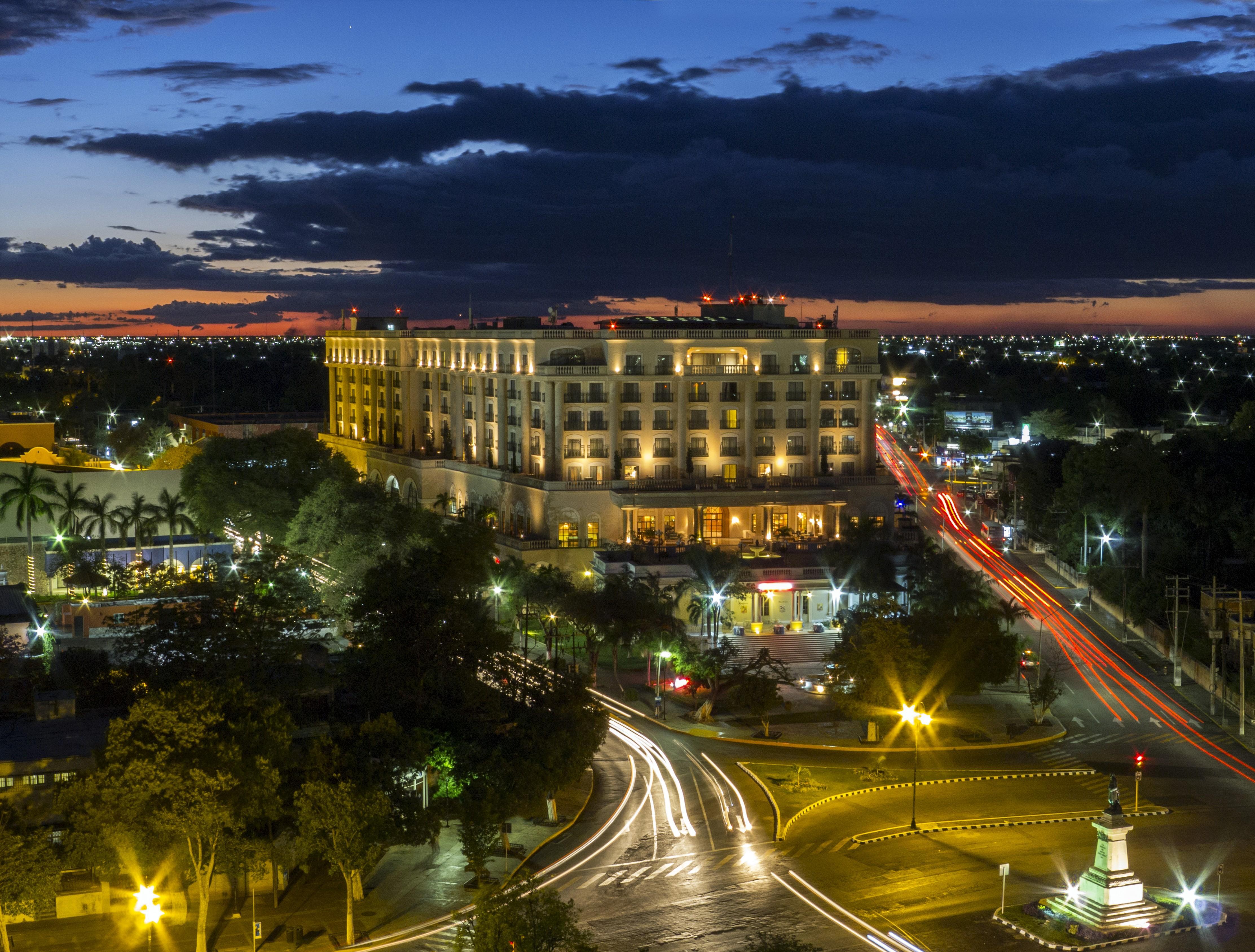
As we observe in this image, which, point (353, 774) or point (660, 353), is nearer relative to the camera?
point (353, 774)

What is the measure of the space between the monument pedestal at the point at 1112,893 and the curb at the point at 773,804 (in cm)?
986

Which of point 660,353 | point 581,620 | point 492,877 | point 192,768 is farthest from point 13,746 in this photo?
point 660,353

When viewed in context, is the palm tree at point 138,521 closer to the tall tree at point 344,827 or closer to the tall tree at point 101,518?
the tall tree at point 101,518

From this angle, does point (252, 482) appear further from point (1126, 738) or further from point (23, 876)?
point (23, 876)

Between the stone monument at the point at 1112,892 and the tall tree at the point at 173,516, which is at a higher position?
the tall tree at the point at 173,516

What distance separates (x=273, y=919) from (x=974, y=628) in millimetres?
37645

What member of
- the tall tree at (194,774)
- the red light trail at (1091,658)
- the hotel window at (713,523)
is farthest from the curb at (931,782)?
the hotel window at (713,523)

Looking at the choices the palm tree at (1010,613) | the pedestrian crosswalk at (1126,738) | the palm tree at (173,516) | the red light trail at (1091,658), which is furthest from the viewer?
the palm tree at (173,516)

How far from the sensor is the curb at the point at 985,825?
1906 inches

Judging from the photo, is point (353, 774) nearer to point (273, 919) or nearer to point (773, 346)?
point (273, 919)

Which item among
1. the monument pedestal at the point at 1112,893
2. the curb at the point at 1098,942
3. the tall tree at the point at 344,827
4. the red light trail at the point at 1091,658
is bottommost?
the red light trail at the point at 1091,658

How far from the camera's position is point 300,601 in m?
65.2

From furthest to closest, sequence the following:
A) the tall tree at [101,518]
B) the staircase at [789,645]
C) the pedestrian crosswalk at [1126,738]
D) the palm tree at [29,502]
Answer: the tall tree at [101,518] < the palm tree at [29,502] < the staircase at [789,645] < the pedestrian crosswalk at [1126,738]

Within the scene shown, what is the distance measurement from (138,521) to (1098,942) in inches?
2741
